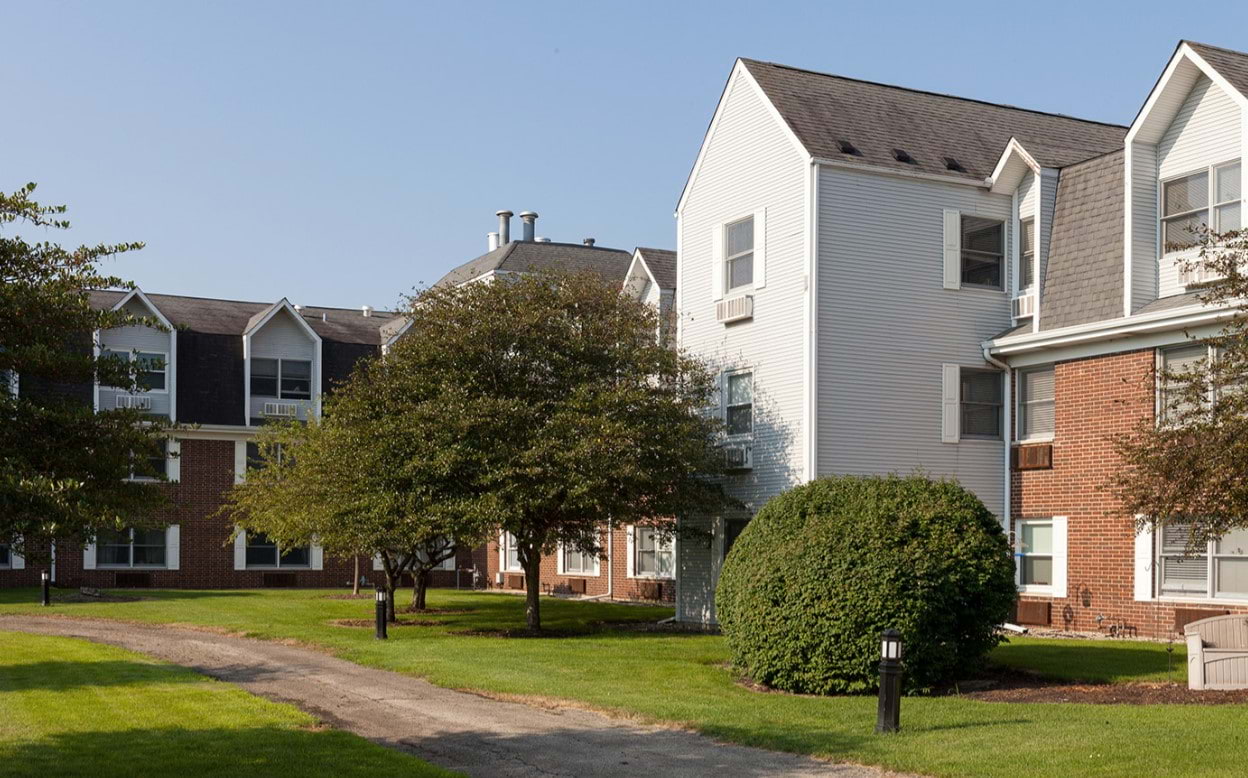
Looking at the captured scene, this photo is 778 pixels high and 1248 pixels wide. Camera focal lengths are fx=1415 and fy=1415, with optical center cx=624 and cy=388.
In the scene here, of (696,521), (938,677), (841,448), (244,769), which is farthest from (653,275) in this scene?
(244,769)

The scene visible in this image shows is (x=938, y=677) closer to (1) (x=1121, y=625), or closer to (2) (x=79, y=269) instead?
(1) (x=1121, y=625)

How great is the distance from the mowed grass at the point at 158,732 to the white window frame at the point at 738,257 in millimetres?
12519

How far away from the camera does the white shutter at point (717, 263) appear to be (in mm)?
27000

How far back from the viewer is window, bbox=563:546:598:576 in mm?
37000

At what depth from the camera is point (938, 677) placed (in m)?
16.0

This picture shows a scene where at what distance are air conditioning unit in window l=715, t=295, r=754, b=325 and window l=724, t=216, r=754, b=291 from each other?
0.35 m

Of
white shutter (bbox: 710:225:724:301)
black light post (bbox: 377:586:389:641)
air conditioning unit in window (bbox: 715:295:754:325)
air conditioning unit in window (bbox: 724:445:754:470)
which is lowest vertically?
black light post (bbox: 377:586:389:641)

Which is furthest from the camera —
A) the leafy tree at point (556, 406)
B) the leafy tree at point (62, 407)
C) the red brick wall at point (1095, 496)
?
the leafy tree at point (556, 406)

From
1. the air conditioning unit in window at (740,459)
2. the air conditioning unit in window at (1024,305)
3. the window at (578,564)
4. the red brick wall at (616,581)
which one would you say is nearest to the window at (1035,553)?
the air conditioning unit in window at (1024,305)

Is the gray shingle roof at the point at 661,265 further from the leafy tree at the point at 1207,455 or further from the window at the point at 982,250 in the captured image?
the leafy tree at the point at 1207,455

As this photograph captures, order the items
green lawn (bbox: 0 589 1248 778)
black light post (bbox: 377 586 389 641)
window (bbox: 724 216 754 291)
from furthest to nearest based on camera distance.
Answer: window (bbox: 724 216 754 291), black light post (bbox: 377 586 389 641), green lawn (bbox: 0 589 1248 778)

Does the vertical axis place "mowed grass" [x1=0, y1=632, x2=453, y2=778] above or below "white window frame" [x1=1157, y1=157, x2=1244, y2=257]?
below

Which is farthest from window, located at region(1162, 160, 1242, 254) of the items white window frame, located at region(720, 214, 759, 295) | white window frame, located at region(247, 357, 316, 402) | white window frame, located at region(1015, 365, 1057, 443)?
white window frame, located at region(247, 357, 316, 402)

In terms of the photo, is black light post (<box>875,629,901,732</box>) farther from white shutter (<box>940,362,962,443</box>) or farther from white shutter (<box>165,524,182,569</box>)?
white shutter (<box>165,524,182,569</box>)
